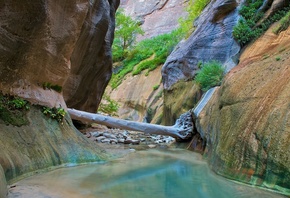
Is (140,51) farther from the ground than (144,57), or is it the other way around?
(140,51)

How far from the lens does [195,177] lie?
172 inches

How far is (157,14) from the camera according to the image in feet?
114

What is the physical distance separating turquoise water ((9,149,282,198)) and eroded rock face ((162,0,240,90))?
6499mm

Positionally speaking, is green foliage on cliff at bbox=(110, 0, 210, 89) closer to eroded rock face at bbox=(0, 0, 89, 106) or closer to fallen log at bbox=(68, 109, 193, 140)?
fallen log at bbox=(68, 109, 193, 140)

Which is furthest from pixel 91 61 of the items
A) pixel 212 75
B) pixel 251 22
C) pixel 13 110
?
pixel 251 22

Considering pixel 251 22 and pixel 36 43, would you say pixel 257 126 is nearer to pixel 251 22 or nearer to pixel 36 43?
pixel 36 43

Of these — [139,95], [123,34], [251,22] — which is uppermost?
[123,34]

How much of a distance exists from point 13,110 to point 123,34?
24.3m

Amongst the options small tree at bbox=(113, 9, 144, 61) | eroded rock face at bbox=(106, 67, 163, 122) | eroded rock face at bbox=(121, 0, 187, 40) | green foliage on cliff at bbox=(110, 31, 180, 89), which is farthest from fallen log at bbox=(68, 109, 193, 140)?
eroded rock face at bbox=(121, 0, 187, 40)

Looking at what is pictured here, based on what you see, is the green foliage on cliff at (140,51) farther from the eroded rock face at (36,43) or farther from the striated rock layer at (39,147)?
the striated rock layer at (39,147)

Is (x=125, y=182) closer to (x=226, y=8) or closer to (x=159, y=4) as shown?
(x=226, y=8)

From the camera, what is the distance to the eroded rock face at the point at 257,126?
3355mm

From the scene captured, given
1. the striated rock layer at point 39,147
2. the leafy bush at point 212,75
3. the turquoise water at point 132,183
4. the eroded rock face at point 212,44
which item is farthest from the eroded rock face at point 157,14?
the turquoise water at point 132,183

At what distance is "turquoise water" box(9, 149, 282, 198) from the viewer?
10.6 ft
